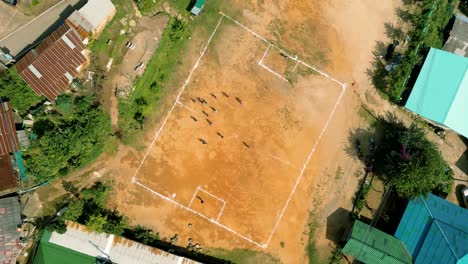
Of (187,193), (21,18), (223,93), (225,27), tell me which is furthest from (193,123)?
(21,18)

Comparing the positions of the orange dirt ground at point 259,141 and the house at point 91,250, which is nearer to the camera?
the house at point 91,250

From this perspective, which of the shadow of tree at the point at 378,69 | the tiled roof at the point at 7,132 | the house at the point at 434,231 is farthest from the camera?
the shadow of tree at the point at 378,69

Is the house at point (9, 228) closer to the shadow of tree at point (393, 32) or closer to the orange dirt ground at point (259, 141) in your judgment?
the orange dirt ground at point (259, 141)

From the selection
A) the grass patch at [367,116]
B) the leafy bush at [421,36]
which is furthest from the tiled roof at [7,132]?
the leafy bush at [421,36]

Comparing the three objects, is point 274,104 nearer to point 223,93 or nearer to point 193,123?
point 223,93

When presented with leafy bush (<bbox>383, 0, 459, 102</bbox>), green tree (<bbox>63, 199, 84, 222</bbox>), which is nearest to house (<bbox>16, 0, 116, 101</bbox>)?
green tree (<bbox>63, 199, 84, 222</bbox>)

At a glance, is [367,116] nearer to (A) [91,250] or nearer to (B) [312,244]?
(B) [312,244]

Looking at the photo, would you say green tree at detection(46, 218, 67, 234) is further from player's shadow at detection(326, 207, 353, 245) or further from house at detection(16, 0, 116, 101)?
player's shadow at detection(326, 207, 353, 245)
